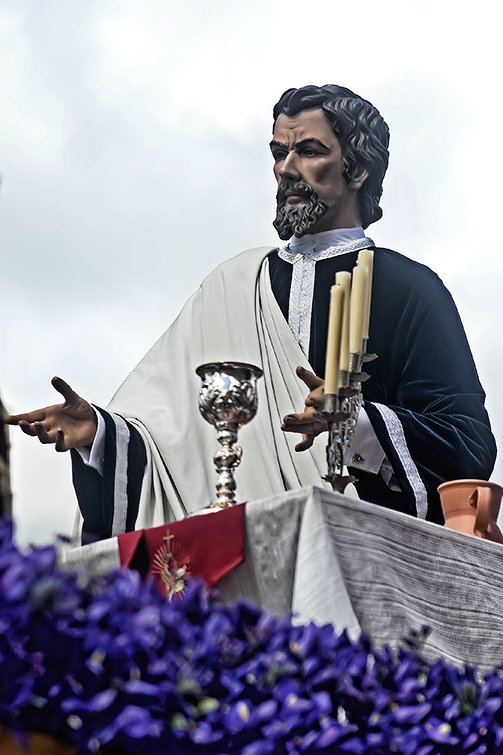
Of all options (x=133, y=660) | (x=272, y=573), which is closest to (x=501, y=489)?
(x=272, y=573)

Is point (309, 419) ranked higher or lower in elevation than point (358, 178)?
lower

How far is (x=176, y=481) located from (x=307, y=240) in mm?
1148

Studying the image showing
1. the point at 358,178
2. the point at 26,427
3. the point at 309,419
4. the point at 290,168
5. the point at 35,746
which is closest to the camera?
the point at 35,746

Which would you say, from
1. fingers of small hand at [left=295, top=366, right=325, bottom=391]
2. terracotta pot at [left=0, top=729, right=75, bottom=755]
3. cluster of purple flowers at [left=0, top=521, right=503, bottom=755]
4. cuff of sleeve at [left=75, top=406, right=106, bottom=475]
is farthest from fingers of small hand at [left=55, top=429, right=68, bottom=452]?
terracotta pot at [left=0, top=729, right=75, bottom=755]

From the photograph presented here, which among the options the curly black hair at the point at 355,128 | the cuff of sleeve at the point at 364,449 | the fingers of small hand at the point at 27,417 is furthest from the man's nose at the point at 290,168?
the fingers of small hand at the point at 27,417

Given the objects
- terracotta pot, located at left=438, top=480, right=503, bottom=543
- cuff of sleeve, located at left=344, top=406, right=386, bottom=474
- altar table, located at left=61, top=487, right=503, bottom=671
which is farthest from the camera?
cuff of sleeve, located at left=344, top=406, right=386, bottom=474

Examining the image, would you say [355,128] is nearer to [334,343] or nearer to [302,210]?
[302,210]

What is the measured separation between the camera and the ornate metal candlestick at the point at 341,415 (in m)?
1.92

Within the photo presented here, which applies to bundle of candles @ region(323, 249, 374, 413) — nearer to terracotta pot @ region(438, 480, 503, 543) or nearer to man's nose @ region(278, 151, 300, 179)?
terracotta pot @ region(438, 480, 503, 543)

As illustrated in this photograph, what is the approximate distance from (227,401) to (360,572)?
0.55 metres

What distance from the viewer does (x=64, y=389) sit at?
8.04ft

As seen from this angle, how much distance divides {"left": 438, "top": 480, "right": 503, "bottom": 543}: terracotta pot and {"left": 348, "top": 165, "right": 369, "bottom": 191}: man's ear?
1.66 m

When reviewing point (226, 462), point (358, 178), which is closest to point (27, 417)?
point (226, 462)

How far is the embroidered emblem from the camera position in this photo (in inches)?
63.0
